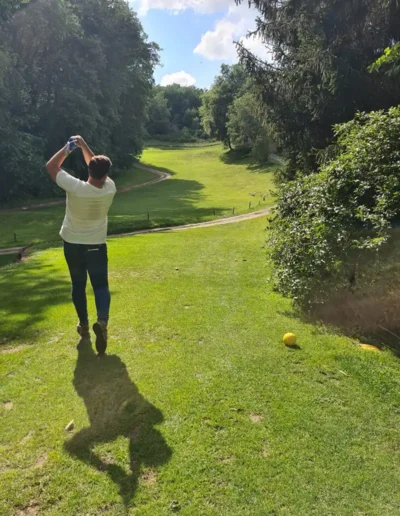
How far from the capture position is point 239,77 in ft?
266

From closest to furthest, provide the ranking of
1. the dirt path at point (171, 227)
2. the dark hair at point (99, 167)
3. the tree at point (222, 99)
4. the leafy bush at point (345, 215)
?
the dark hair at point (99, 167) < the leafy bush at point (345, 215) < the dirt path at point (171, 227) < the tree at point (222, 99)

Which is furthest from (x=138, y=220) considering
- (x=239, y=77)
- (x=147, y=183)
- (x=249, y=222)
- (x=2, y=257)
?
(x=239, y=77)

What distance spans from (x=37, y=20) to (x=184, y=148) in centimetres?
6318

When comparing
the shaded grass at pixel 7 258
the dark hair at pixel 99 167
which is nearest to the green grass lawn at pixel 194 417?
the dark hair at pixel 99 167

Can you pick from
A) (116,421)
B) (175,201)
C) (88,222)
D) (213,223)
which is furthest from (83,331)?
(175,201)

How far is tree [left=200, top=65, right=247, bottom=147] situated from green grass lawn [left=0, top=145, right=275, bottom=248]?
984 cm

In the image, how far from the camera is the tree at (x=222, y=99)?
7700cm

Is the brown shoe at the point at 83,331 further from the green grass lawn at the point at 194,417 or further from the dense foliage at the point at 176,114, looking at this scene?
the dense foliage at the point at 176,114

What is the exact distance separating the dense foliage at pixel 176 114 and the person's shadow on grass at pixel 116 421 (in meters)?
103

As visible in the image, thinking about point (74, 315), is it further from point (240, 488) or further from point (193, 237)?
point (193, 237)

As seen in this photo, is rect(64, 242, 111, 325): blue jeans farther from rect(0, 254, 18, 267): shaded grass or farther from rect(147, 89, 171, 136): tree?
rect(147, 89, 171, 136): tree

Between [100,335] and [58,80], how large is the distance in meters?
36.0

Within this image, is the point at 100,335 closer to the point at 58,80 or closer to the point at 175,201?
the point at 175,201

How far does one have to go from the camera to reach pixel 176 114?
132m
